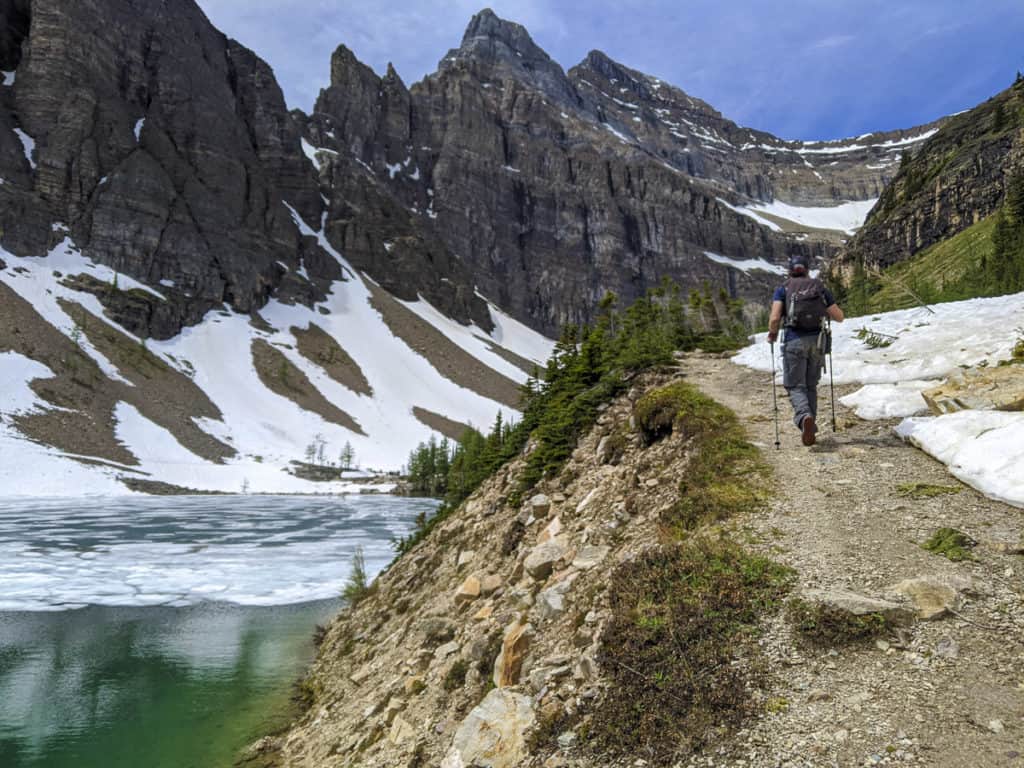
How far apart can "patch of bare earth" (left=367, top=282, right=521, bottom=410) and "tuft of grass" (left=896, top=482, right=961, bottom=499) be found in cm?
13656

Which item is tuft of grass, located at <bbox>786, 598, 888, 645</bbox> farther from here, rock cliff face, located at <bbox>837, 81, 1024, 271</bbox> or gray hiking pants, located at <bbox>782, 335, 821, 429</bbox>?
rock cliff face, located at <bbox>837, 81, 1024, 271</bbox>

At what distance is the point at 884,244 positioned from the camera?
7375 cm

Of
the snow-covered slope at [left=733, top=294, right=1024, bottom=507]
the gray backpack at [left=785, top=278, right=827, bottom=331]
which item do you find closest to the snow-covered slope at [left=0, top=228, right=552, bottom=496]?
the snow-covered slope at [left=733, top=294, right=1024, bottom=507]

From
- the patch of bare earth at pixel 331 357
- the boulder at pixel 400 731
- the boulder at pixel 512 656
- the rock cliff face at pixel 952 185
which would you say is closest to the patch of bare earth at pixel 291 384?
the patch of bare earth at pixel 331 357

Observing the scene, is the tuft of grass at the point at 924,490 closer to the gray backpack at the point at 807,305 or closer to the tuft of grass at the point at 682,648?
the tuft of grass at the point at 682,648

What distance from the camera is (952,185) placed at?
66.2m

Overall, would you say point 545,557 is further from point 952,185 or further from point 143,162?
point 143,162

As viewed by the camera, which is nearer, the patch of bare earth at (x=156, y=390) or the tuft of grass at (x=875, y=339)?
the tuft of grass at (x=875, y=339)

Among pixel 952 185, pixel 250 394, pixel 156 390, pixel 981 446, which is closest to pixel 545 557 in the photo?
pixel 981 446

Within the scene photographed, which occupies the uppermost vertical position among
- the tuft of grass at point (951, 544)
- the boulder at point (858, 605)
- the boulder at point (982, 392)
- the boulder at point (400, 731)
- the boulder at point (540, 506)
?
the boulder at point (982, 392)

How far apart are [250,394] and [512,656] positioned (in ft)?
411

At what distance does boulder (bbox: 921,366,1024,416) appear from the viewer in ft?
27.5

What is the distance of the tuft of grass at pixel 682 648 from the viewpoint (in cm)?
414

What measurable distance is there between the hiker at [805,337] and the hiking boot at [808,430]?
0.22 meters
